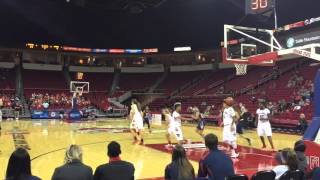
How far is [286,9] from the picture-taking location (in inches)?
1217

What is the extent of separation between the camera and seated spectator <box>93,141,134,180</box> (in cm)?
494

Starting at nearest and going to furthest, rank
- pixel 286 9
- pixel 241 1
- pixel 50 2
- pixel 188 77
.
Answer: pixel 286 9, pixel 241 1, pixel 50 2, pixel 188 77

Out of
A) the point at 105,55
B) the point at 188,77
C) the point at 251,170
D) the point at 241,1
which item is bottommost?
the point at 251,170

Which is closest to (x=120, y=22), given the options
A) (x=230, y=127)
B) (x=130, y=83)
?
(x=130, y=83)

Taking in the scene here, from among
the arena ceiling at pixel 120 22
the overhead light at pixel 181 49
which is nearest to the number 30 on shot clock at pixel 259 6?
the arena ceiling at pixel 120 22

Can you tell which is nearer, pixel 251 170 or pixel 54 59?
pixel 251 170

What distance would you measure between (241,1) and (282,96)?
10009mm

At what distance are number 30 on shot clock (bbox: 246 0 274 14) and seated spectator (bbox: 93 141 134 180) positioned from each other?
1228 cm

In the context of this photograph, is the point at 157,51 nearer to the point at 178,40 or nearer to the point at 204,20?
the point at 178,40

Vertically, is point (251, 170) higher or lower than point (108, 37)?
lower

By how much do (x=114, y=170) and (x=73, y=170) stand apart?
524 millimetres

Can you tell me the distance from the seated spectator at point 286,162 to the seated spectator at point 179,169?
4.27ft

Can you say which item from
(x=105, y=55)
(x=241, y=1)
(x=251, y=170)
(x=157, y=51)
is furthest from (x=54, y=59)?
(x=251, y=170)

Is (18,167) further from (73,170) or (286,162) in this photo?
(286,162)
